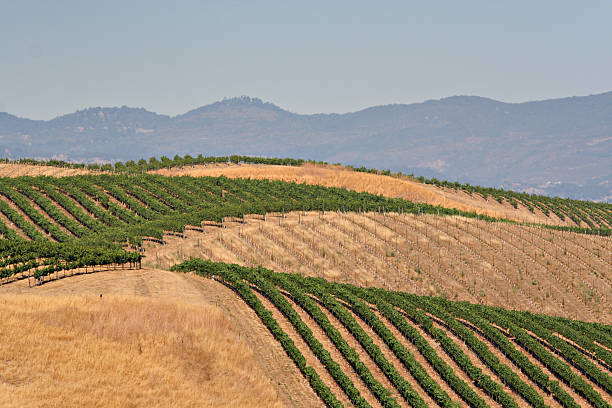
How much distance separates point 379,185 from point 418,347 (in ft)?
270

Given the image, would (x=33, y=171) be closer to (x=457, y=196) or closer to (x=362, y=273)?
(x=362, y=273)

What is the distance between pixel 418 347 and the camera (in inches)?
1866

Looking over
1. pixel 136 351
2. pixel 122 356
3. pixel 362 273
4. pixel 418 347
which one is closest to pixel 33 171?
pixel 362 273

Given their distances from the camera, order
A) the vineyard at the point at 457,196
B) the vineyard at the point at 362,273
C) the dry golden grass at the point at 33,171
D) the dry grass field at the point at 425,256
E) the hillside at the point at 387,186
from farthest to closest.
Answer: the vineyard at the point at 457,196 → the hillside at the point at 387,186 → the dry golden grass at the point at 33,171 → the dry grass field at the point at 425,256 → the vineyard at the point at 362,273

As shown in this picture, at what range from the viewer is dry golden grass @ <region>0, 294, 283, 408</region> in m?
34.2

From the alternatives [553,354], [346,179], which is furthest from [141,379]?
[346,179]

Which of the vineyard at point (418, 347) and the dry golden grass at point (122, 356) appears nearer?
the dry golden grass at point (122, 356)

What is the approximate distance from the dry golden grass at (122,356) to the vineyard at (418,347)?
4.86 meters

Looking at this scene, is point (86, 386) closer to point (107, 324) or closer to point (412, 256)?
point (107, 324)

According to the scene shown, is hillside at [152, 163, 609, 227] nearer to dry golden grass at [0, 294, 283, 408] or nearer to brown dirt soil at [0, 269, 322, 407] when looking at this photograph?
brown dirt soil at [0, 269, 322, 407]

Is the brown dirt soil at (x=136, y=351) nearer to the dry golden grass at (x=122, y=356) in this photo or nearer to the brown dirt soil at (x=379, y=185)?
the dry golden grass at (x=122, y=356)

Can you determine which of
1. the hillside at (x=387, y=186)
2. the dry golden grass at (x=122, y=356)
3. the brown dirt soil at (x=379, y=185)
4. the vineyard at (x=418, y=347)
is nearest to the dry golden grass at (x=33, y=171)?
the hillside at (x=387, y=186)

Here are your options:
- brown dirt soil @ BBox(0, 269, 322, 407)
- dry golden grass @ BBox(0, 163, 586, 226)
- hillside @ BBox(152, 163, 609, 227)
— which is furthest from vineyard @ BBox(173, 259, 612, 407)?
dry golden grass @ BBox(0, 163, 586, 226)

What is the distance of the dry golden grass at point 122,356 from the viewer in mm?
34219
